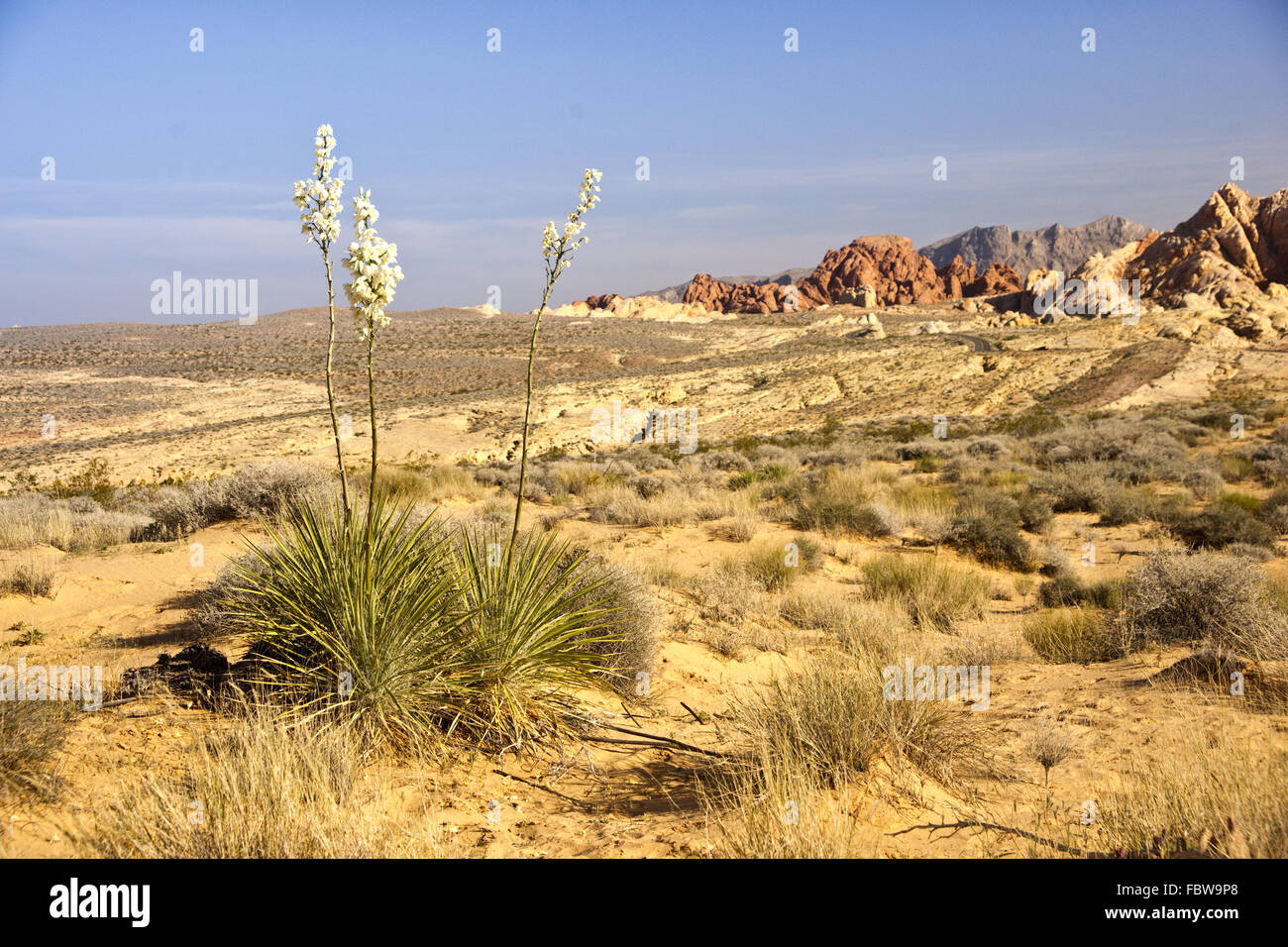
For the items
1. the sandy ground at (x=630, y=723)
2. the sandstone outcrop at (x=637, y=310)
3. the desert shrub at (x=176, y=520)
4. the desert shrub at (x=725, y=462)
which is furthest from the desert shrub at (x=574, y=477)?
the sandstone outcrop at (x=637, y=310)

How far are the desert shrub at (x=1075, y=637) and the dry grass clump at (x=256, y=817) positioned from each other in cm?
521

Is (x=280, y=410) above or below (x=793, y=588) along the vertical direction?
above

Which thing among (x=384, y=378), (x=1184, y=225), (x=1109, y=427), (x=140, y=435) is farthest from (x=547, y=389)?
(x=1184, y=225)

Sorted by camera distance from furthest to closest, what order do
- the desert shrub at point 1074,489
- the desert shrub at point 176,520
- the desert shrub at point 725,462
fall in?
the desert shrub at point 725,462
the desert shrub at point 1074,489
the desert shrub at point 176,520

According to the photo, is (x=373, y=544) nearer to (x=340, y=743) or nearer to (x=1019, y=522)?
(x=340, y=743)

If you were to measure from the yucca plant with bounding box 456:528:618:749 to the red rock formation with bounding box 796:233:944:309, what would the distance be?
135 metres

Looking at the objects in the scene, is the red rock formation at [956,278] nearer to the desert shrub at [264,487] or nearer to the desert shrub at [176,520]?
the desert shrub at [264,487]

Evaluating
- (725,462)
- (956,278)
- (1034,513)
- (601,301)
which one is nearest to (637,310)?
(601,301)

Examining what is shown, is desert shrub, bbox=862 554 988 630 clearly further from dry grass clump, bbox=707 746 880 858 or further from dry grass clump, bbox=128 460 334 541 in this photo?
dry grass clump, bbox=128 460 334 541

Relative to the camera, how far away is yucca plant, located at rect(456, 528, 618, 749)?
12.6ft

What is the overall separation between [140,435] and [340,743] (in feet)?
91.6

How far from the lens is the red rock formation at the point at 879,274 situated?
132000 millimetres

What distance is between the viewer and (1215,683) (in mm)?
4328

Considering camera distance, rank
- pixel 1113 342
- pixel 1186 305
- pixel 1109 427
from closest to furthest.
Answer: pixel 1109 427, pixel 1113 342, pixel 1186 305
